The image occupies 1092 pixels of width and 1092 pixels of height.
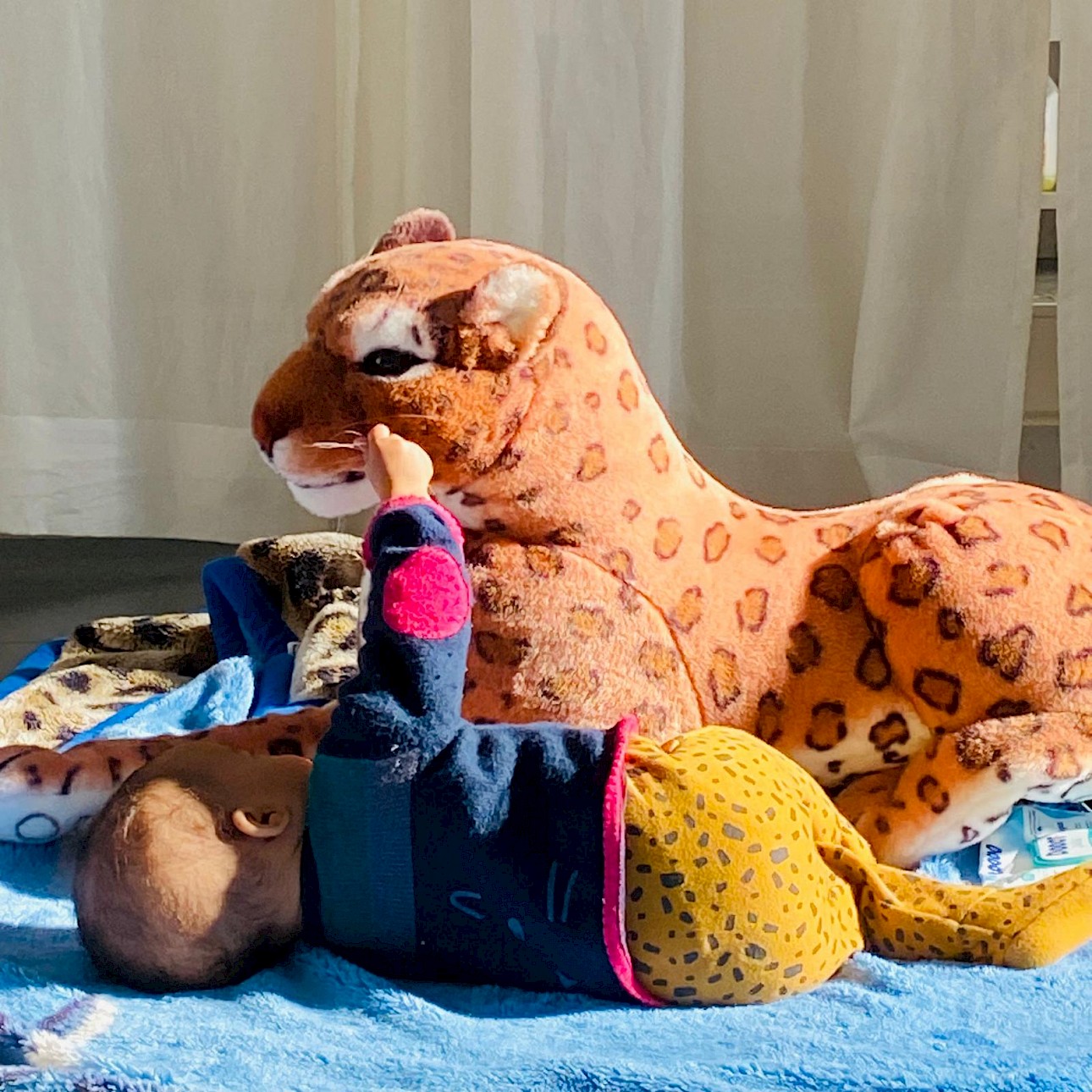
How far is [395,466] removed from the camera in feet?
2.91

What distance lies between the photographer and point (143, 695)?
4.55 feet

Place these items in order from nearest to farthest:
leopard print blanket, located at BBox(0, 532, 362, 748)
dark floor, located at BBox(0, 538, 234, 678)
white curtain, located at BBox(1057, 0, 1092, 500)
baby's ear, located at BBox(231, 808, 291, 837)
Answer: baby's ear, located at BBox(231, 808, 291, 837) → leopard print blanket, located at BBox(0, 532, 362, 748) → white curtain, located at BBox(1057, 0, 1092, 500) → dark floor, located at BBox(0, 538, 234, 678)

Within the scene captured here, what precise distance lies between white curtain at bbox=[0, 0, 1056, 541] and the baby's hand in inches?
34.1

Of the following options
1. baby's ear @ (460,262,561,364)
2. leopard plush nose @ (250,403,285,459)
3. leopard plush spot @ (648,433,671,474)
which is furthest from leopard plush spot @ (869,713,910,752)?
leopard plush nose @ (250,403,285,459)

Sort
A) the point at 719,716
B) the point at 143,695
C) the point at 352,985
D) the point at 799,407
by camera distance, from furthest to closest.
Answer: the point at 799,407
the point at 143,695
the point at 719,716
the point at 352,985

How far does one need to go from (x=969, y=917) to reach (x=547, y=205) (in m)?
1.10

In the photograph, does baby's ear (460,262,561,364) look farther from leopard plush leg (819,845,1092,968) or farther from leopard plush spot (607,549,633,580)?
leopard plush leg (819,845,1092,968)

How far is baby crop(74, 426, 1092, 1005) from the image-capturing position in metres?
0.79

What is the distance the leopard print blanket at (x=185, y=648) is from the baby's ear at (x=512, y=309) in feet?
1.44

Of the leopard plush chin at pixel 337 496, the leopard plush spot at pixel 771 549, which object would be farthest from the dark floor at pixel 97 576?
the leopard plush spot at pixel 771 549

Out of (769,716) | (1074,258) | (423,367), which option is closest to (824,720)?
(769,716)

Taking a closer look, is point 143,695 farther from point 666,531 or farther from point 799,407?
point 799,407

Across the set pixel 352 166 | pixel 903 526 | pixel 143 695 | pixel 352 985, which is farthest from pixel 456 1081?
pixel 352 166

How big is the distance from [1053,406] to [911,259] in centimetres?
27
